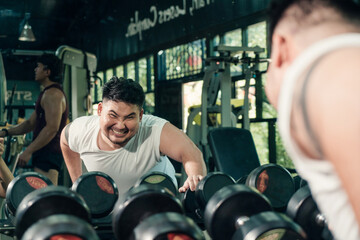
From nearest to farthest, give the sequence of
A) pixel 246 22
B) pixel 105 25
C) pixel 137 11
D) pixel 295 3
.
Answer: pixel 295 3, pixel 246 22, pixel 137 11, pixel 105 25

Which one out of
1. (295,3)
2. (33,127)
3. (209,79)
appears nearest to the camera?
(295,3)

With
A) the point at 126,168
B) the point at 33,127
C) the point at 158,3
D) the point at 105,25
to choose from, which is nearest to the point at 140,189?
the point at 126,168

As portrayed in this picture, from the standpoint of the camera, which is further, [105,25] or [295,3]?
[105,25]

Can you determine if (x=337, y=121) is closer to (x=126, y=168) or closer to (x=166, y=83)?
(x=126, y=168)

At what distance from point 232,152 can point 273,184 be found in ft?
7.89

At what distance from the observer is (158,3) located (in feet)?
26.6

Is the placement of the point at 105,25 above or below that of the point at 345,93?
above

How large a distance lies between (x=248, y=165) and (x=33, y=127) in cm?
180

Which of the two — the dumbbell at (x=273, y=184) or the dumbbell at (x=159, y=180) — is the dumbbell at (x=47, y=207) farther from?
the dumbbell at (x=273, y=184)

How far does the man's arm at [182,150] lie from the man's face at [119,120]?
5.9 inches

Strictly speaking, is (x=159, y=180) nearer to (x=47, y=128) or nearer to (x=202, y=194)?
(x=202, y=194)

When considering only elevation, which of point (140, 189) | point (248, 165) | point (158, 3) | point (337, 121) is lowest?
point (248, 165)

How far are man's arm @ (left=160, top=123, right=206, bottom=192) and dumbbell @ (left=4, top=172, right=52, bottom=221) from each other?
655 millimetres

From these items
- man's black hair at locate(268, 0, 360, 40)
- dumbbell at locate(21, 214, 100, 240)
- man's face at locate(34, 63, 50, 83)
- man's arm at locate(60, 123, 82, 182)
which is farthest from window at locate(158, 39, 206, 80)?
man's black hair at locate(268, 0, 360, 40)
